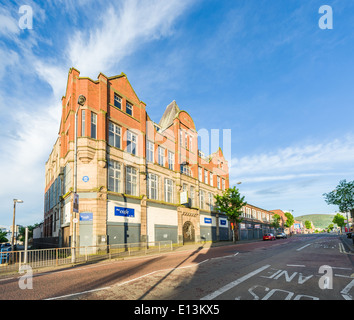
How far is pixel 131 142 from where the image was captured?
86.2 ft

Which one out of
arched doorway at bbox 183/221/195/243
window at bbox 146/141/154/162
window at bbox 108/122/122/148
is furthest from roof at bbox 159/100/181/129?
arched doorway at bbox 183/221/195/243

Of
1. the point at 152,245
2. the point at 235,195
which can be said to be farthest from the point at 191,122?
the point at 152,245

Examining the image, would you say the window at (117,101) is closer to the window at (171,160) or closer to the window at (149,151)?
the window at (149,151)

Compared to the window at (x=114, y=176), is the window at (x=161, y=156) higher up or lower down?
higher up

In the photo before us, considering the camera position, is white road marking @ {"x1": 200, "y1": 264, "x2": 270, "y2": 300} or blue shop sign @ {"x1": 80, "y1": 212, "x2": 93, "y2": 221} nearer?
white road marking @ {"x1": 200, "y1": 264, "x2": 270, "y2": 300}

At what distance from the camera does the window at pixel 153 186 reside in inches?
1092

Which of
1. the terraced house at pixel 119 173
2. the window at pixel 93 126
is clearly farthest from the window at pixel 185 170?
the window at pixel 93 126

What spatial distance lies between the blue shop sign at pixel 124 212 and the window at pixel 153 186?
3867mm

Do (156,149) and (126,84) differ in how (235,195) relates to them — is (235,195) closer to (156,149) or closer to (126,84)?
(156,149)

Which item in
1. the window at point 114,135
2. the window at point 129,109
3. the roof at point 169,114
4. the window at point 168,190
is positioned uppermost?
the roof at point 169,114

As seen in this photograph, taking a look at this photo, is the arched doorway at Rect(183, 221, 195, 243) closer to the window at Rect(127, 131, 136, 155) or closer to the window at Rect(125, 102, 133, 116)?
the window at Rect(127, 131, 136, 155)

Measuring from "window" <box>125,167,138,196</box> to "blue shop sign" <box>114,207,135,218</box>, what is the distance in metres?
1.87

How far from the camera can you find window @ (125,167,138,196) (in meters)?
24.5
